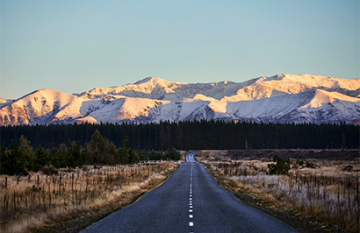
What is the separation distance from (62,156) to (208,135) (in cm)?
12481

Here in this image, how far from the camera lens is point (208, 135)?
171 meters

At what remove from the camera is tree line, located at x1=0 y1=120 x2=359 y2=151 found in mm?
159337

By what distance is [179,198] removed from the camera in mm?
19391

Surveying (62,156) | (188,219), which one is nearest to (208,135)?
(62,156)

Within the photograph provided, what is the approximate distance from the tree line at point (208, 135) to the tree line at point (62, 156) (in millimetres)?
74709

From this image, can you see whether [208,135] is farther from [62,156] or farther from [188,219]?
[188,219]

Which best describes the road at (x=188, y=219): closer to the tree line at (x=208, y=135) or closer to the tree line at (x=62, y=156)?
the tree line at (x=62, y=156)

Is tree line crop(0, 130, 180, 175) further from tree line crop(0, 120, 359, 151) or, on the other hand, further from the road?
tree line crop(0, 120, 359, 151)

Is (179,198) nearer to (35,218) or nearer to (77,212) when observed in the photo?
(77,212)

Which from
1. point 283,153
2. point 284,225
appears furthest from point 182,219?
point 283,153

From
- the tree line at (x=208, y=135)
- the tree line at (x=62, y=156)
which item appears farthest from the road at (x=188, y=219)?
the tree line at (x=208, y=135)

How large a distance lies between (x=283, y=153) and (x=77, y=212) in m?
113

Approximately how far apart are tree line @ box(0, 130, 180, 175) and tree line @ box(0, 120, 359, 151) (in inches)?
2941

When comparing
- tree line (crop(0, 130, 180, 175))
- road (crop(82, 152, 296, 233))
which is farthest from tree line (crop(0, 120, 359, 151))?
road (crop(82, 152, 296, 233))
